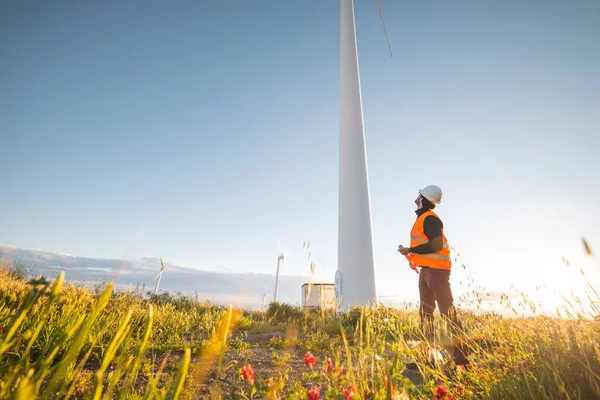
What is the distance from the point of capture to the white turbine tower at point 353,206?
977 cm

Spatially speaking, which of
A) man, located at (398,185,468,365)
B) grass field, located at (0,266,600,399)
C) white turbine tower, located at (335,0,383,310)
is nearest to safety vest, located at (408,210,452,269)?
man, located at (398,185,468,365)

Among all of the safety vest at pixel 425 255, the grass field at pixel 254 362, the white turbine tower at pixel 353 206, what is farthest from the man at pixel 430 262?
the white turbine tower at pixel 353 206

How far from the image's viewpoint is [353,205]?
10.5 m

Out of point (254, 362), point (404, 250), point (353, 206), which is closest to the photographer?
point (254, 362)

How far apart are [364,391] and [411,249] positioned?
3.19 m

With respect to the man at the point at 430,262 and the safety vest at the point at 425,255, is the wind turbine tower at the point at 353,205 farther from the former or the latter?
the safety vest at the point at 425,255

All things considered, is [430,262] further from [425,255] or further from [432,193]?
[432,193]

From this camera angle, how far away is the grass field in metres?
0.95

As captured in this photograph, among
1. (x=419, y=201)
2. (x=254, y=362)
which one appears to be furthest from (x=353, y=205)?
(x=254, y=362)

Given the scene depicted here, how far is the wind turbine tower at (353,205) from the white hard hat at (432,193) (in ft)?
15.1

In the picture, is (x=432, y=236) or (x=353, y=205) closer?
(x=432, y=236)

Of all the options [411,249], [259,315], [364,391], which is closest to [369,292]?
[259,315]

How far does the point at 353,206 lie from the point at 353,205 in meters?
0.04

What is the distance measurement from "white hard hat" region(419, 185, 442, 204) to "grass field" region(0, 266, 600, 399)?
2.00 meters
